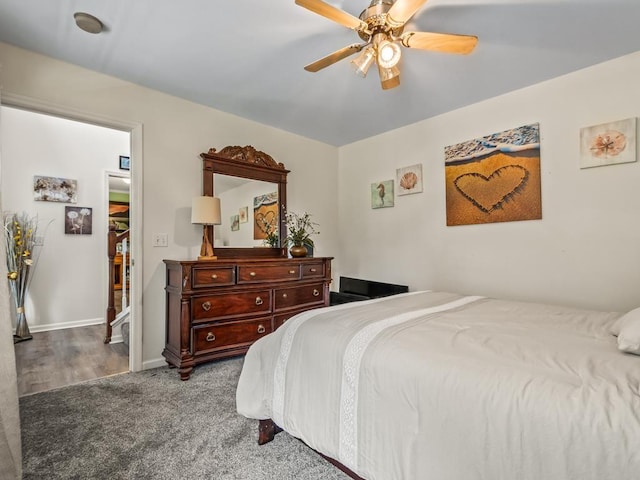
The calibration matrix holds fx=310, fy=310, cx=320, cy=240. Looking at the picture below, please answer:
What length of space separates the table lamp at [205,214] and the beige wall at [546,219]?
1960mm

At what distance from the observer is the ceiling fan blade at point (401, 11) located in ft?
4.82

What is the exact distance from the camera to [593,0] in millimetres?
1722

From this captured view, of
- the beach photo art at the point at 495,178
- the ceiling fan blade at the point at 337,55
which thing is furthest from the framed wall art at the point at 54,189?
the beach photo art at the point at 495,178

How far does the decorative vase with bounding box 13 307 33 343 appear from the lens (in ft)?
11.6

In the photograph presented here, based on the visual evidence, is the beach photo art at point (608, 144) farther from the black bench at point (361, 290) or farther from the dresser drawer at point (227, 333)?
the dresser drawer at point (227, 333)

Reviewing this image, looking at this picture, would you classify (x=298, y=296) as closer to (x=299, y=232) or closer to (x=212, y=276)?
(x=299, y=232)

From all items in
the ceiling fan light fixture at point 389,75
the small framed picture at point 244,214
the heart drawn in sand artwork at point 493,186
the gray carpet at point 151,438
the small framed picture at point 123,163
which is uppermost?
the small framed picture at point 123,163

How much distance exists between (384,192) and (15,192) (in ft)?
14.8

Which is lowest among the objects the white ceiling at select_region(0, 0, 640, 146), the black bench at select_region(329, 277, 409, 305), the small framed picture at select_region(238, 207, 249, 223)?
the black bench at select_region(329, 277, 409, 305)

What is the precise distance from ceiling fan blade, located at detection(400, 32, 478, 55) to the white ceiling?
10.3 inches

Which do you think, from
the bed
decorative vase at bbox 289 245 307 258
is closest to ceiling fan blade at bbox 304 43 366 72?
the bed

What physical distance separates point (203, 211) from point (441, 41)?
2.17 m

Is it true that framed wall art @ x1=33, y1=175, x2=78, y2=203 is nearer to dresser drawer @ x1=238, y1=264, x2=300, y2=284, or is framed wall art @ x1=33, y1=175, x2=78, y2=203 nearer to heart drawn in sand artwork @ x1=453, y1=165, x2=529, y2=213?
dresser drawer @ x1=238, y1=264, x2=300, y2=284

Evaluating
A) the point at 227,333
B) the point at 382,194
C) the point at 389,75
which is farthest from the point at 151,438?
the point at 382,194
